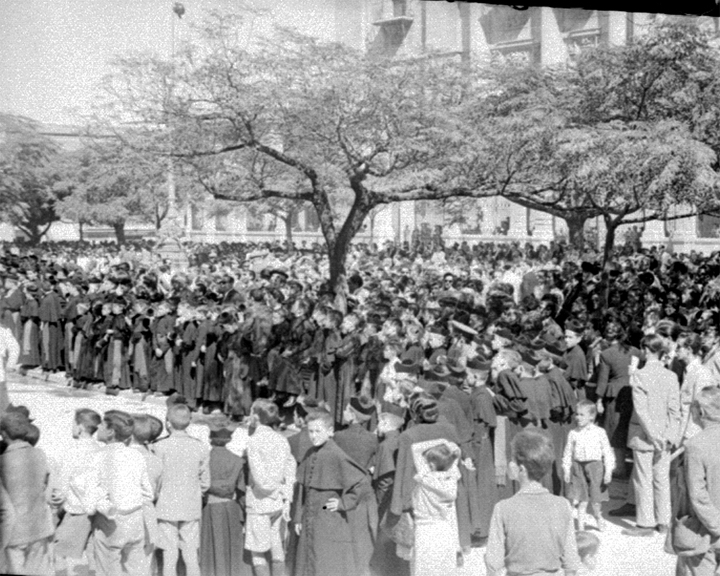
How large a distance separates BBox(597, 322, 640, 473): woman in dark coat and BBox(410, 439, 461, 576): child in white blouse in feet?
10.0

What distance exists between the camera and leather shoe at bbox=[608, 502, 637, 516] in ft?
27.6

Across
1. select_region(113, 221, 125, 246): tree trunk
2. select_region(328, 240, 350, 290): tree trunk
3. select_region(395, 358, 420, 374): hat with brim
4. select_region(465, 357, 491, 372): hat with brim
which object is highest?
select_region(113, 221, 125, 246): tree trunk

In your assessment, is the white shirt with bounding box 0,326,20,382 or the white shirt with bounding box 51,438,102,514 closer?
the white shirt with bounding box 51,438,102,514

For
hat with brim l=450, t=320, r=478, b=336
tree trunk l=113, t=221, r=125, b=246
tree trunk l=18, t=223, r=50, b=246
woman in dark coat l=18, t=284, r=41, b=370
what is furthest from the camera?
tree trunk l=113, t=221, r=125, b=246

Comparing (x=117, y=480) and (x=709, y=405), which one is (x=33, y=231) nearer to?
(x=117, y=480)

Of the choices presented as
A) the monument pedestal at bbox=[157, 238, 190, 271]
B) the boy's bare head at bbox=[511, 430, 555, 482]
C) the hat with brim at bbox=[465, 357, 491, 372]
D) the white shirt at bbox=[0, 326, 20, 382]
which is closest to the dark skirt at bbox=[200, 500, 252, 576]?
the hat with brim at bbox=[465, 357, 491, 372]

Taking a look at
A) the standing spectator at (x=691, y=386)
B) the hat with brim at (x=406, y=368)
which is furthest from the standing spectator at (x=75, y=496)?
the standing spectator at (x=691, y=386)

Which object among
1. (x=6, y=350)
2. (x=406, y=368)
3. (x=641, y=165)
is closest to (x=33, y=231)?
(x=6, y=350)

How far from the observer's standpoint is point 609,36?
13242 mm

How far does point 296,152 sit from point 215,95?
1.55m

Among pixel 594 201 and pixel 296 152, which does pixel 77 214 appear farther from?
pixel 594 201

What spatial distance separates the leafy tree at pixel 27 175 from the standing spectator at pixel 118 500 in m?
5.53

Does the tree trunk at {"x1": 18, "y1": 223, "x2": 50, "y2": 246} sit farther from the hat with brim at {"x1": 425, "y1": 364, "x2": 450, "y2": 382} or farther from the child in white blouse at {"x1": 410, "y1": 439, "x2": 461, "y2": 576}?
the child in white blouse at {"x1": 410, "y1": 439, "x2": 461, "y2": 576}

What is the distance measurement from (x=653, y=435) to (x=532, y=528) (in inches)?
137
